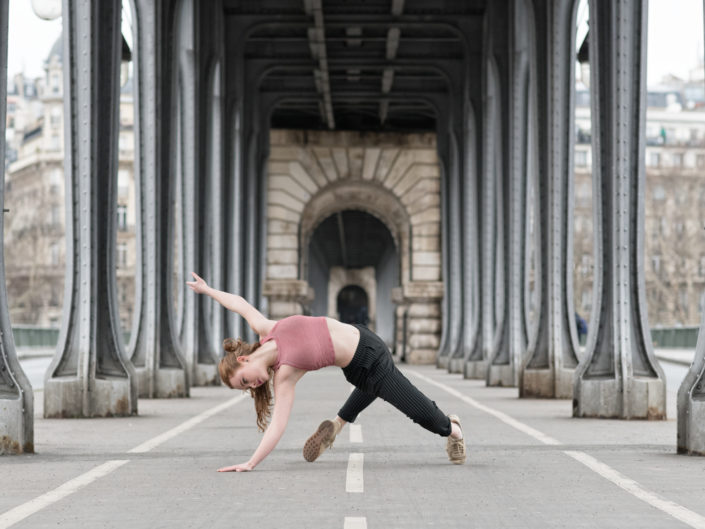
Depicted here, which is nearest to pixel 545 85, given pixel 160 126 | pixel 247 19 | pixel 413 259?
pixel 160 126

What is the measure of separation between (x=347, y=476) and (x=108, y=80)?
8753 millimetres

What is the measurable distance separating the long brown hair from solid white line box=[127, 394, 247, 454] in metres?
2.54

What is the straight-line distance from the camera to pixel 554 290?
70.9 ft

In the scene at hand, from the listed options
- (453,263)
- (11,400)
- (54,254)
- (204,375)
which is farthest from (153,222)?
(54,254)

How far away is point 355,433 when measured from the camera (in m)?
13.6

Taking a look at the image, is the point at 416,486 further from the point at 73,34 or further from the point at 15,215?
the point at 15,215

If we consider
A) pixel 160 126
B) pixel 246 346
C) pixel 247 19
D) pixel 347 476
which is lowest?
pixel 347 476

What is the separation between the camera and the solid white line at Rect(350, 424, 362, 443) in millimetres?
12672

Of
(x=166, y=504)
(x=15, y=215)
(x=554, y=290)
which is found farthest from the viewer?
(x=15, y=215)

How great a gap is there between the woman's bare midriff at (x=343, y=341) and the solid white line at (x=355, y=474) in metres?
0.77

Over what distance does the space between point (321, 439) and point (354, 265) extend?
10579 centimetres

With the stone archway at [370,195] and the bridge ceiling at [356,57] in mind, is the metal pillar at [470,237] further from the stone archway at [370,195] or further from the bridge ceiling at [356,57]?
the stone archway at [370,195]

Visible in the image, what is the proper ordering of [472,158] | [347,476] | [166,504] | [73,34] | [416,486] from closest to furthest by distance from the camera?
[166,504]
[416,486]
[347,476]
[73,34]
[472,158]

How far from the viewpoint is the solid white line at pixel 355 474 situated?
8656 mm
